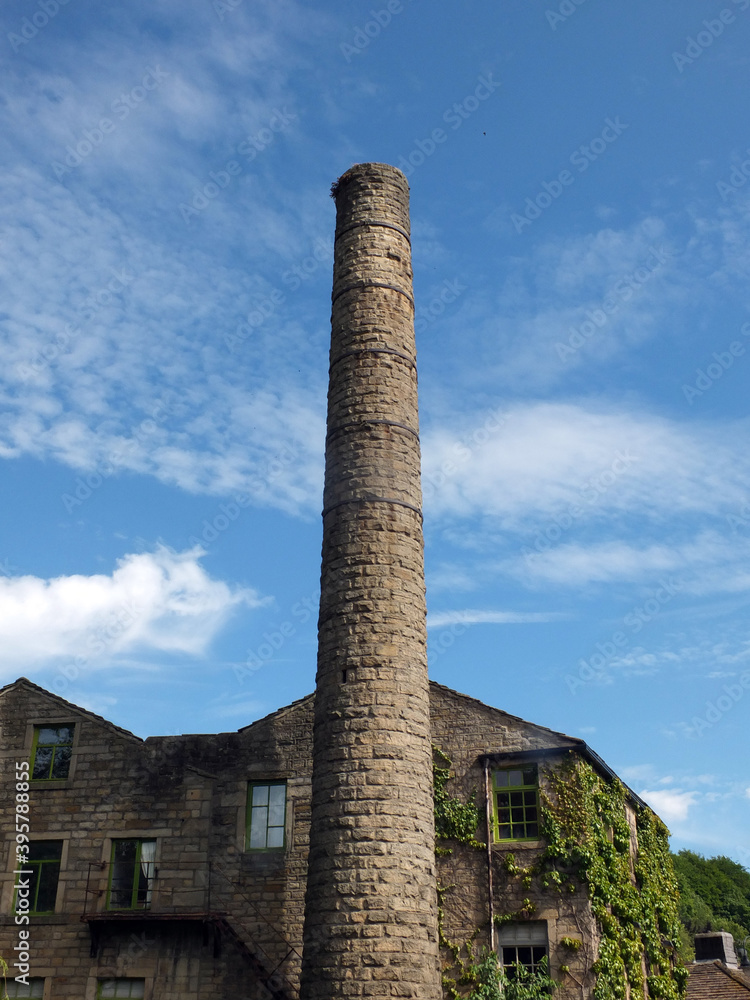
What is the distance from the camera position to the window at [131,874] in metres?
18.7

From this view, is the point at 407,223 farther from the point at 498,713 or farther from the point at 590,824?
the point at 590,824

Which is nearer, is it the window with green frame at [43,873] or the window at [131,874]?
the window at [131,874]

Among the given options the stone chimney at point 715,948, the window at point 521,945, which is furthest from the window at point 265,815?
the stone chimney at point 715,948

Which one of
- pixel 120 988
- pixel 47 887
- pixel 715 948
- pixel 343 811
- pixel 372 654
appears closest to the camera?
pixel 343 811

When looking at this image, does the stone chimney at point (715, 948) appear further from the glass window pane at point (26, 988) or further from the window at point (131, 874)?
the glass window pane at point (26, 988)

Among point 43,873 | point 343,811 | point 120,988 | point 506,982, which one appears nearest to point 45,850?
point 43,873

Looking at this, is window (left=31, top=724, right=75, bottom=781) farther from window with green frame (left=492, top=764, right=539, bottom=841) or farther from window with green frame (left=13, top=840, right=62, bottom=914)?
window with green frame (left=492, top=764, right=539, bottom=841)

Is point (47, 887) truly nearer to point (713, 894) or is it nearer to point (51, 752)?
point (51, 752)

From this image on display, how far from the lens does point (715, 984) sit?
25297mm

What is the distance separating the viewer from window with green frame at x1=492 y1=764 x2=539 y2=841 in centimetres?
1764

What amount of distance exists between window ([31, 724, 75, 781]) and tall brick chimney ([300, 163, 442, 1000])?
26.3ft

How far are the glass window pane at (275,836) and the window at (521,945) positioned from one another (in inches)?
170

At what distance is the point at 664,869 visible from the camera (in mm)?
21391

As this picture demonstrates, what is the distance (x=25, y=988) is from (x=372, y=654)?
997cm
